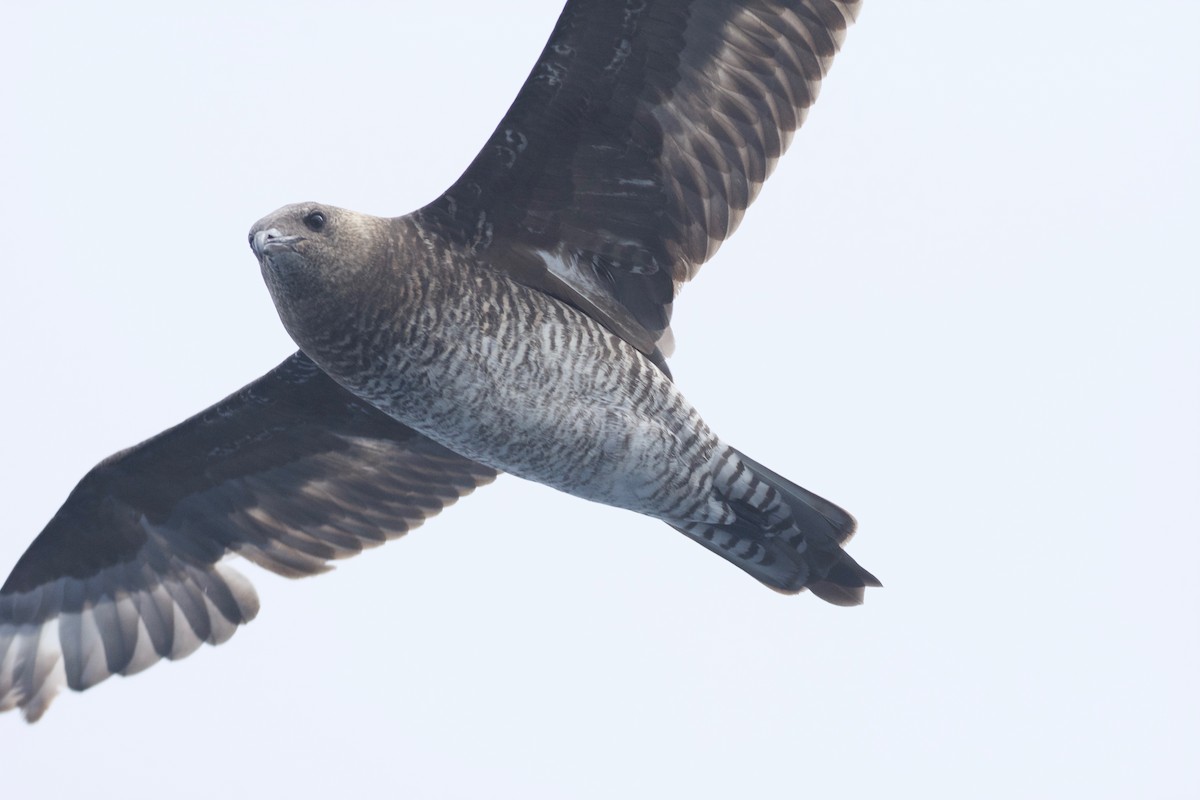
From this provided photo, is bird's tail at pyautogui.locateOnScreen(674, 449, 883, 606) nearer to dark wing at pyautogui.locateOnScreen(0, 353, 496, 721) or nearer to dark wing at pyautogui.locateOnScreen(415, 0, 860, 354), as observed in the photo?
dark wing at pyautogui.locateOnScreen(415, 0, 860, 354)

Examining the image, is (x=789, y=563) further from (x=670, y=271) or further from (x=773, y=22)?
(x=773, y=22)

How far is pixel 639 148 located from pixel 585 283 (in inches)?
26.1

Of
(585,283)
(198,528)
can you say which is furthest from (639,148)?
(198,528)

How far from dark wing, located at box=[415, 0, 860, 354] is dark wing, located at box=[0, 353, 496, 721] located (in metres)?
1.55

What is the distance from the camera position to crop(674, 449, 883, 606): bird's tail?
7.74 m

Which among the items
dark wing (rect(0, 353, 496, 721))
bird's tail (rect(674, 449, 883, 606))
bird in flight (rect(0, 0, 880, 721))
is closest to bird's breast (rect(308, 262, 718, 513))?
bird in flight (rect(0, 0, 880, 721))

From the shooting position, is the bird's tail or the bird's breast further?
the bird's tail

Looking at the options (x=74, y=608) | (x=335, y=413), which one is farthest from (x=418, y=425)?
(x=74, y=608)

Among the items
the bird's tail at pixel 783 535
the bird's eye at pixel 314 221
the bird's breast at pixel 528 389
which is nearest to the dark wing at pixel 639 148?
the bird's breast at pixel 528 389

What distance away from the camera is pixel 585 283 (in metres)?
7.62

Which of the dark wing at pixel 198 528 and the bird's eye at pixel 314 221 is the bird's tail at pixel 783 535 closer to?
the dark wing at pixel 198 528

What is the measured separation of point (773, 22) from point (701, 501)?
2.14m

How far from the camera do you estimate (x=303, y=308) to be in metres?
6.95

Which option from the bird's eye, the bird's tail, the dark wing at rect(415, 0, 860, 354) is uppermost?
the dark wing at rect(415, 0, 860, 354)
